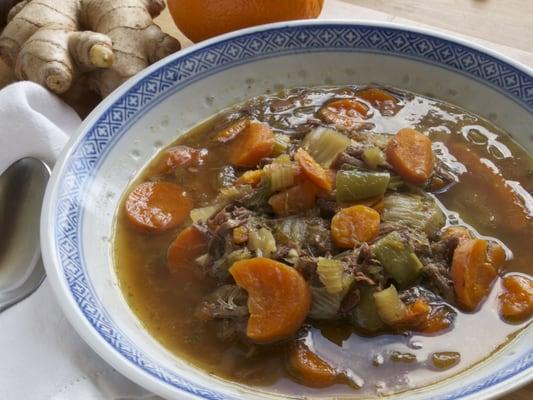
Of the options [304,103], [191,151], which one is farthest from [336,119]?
[191,151]

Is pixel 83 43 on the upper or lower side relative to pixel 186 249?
upper

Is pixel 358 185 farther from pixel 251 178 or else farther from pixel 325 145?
pixel 251 178

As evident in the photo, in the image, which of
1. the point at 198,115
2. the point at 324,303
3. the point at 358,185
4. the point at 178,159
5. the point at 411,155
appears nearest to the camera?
the point at 324,303

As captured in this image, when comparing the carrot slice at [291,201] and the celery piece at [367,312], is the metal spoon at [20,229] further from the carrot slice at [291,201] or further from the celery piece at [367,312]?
the celery piece at [367,312]

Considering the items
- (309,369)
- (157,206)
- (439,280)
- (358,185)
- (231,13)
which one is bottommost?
(157,206)

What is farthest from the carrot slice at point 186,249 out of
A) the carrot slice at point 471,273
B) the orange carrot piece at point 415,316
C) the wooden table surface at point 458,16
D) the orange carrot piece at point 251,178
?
the wooden table surface at point 458,16

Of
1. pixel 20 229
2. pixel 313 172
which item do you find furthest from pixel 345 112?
pixel 20 229
